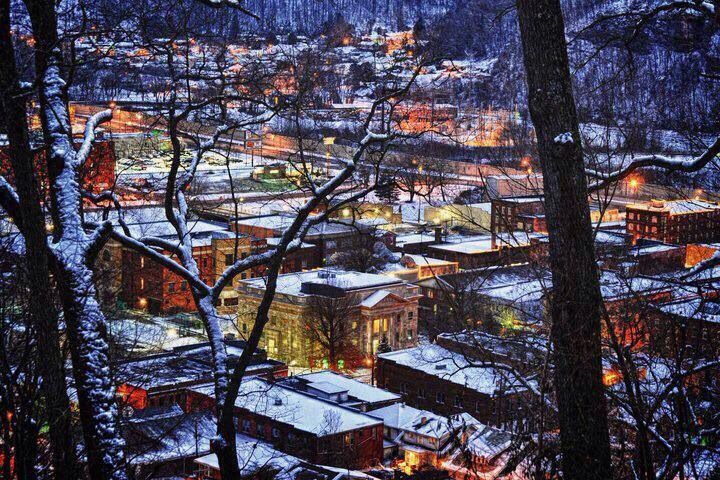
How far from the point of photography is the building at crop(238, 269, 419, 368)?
80.1 feet

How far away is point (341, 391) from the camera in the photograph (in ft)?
57.8

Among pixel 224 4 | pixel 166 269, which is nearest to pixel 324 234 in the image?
pixel 166 269

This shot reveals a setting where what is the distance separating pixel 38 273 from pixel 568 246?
5.84 ft

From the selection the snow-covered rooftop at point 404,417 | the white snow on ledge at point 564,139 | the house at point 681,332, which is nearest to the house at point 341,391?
the snow-covered rooftop at point 404,417

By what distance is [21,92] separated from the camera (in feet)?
11.7

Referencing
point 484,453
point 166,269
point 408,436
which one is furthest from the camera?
point 166,269

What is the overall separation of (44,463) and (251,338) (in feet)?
3.60

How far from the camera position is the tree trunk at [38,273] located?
3406 millimetres

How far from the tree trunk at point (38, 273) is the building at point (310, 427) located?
11.8 meters

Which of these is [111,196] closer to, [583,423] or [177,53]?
[177,53]

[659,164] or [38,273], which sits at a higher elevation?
[659,164]

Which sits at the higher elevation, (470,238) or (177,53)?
(177,53)

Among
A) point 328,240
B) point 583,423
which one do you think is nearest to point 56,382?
point 583,423

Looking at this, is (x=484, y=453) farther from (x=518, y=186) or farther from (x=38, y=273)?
(x=38, y=273)
